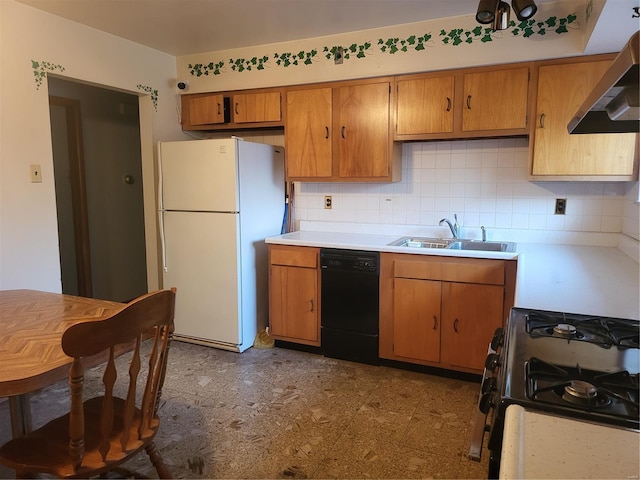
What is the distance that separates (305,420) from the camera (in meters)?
2.36

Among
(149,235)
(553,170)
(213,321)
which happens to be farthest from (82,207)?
(553,170)

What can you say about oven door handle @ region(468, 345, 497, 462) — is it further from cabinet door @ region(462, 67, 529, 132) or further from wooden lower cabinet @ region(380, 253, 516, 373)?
cabinet door @ region(462, 67, 529, 132)

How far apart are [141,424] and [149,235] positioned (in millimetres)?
2424

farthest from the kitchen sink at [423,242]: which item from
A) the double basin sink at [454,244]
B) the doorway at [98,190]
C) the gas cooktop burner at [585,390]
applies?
the doorway at [98,190]

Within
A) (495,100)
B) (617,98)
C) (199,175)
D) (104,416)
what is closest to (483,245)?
(495,100)

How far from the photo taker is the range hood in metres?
0.81

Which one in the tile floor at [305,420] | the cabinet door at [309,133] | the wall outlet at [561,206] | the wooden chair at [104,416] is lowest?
the tile floor at [305,420]

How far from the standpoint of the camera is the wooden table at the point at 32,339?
125cm

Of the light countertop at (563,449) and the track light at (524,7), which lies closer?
the light countertop at (563,449)

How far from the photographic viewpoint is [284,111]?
3398mm

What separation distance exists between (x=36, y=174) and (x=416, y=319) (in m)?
2.61

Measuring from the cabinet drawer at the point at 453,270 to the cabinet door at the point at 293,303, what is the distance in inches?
27.0

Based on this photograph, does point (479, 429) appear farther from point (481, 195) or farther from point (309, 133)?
point (309, 133)

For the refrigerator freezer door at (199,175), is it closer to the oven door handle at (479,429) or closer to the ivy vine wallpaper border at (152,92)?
the ivy vine wallpaper border at (152,92)
